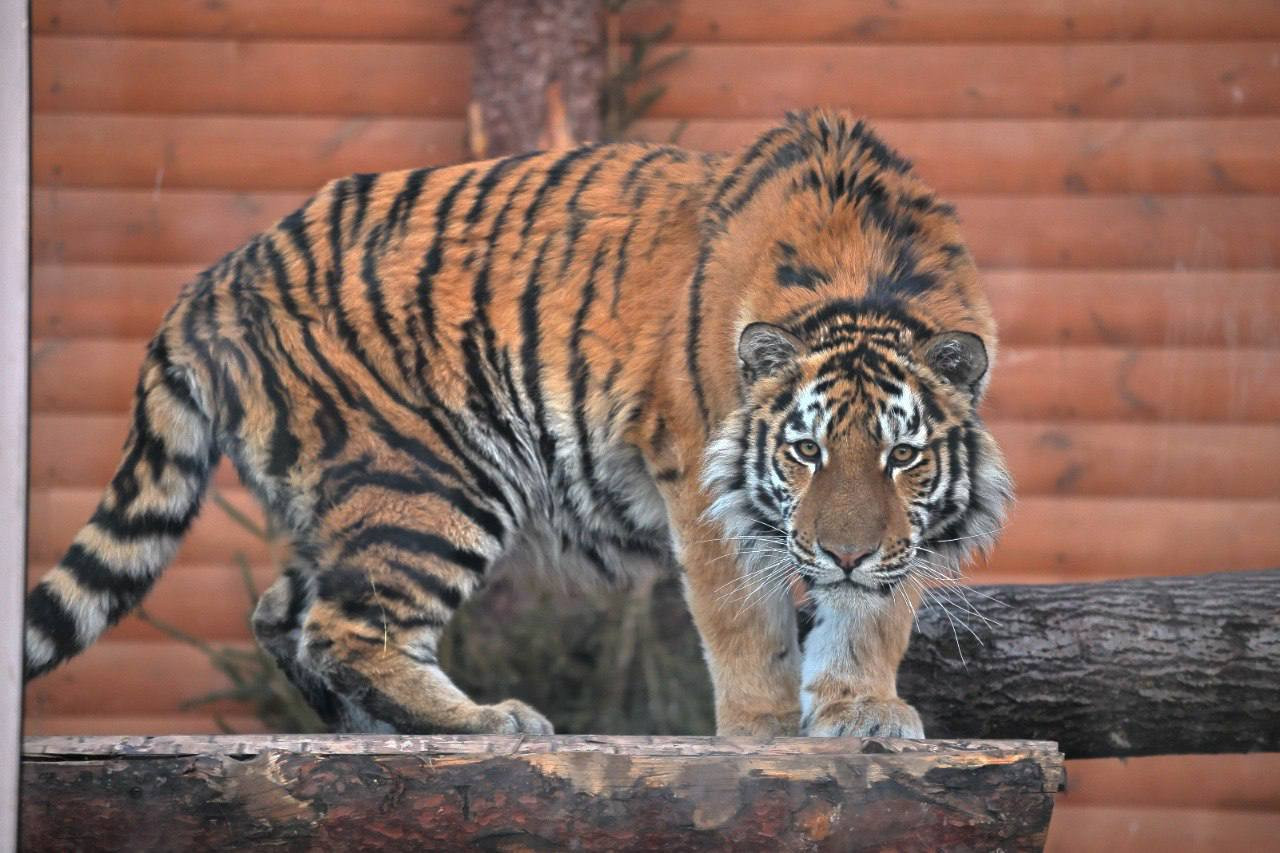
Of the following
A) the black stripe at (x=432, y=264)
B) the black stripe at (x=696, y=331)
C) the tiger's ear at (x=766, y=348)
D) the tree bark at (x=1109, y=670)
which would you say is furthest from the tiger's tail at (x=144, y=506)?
the tree bark at (x=1109, y=670)

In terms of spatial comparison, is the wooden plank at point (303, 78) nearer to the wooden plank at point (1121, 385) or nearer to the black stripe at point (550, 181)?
the black stripe at point (550, 181)

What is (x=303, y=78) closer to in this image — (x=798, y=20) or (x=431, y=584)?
(x=798, y=20)

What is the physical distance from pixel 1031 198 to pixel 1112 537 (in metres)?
1.03

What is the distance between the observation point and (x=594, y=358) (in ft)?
9.09

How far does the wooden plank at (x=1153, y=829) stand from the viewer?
419 centimetres

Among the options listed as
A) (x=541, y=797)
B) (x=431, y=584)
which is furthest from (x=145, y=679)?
(x=541, y=797)

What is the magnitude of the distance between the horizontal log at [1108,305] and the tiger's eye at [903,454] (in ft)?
6.35

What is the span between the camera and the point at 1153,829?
425 centimetres

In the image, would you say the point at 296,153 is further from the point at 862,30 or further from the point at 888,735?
the point at 888,735

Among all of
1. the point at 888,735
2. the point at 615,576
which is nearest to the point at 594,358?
the point at 615,576

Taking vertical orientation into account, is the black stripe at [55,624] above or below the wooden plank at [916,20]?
below

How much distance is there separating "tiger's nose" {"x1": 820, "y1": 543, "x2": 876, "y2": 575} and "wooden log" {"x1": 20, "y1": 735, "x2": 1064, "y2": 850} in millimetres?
345

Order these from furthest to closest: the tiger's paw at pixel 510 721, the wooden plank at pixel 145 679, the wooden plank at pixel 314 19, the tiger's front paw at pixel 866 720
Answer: the wooden plank at pixel 145 679 → the wooden plank at pixel 314 19 → the tiger's paw at pixel 510 721 → the tiger's front paw at pixel 866 720

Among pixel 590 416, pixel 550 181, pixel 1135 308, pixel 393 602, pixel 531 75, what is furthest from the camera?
pixel 1135 308
